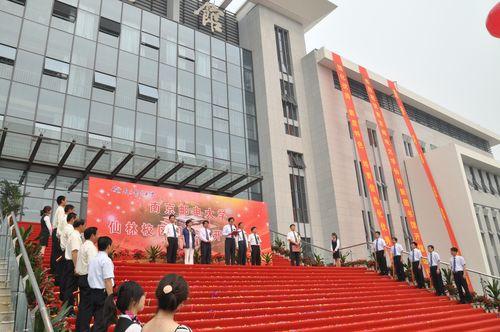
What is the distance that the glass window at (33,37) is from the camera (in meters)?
15.5

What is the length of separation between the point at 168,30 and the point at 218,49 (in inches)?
121

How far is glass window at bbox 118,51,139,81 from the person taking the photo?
58.0 ft

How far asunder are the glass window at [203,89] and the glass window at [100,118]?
192 inches

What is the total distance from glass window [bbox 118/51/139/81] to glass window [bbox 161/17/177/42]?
244cm

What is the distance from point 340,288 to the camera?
33.8 feet

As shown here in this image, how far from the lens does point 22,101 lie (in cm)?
1459

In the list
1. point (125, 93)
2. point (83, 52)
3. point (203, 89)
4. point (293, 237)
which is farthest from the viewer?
point (203, 89)

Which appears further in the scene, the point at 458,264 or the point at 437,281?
the point at 437,281

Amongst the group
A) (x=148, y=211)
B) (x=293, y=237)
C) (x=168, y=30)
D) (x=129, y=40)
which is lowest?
(x=293, y=237)

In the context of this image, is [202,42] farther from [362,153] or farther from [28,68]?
[362,153]

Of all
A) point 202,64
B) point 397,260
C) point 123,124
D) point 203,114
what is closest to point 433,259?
point 397,260

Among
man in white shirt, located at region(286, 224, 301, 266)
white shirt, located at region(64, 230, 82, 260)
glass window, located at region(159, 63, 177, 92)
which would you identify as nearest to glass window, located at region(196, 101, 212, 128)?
glass window, located at region(159, 63, 177, 92)

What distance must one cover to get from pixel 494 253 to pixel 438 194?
5544mm

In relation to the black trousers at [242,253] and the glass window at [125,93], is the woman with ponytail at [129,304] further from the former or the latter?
the glass window at [125,93]
